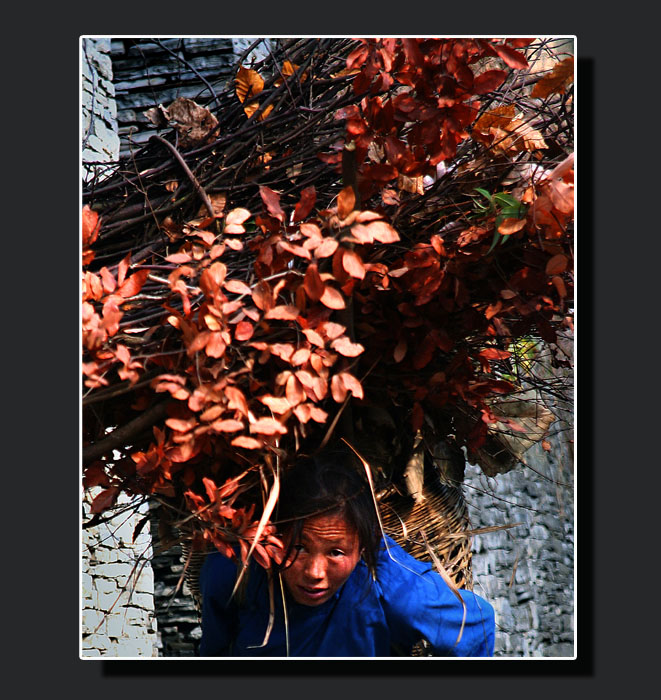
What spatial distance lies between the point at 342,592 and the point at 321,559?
7 cm

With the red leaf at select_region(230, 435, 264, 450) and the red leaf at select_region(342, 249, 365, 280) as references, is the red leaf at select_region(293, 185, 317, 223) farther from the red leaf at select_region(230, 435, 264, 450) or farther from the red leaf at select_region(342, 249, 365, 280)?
the red leaf at select_region(230, 435, 264, 450)

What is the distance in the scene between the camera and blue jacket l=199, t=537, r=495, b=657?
4.18 ft

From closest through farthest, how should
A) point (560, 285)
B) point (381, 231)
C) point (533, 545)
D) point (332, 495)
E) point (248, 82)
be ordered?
point (381, 231) < point (560, 285) < point (332, 495) < point (248, 82) < point (533, 545)

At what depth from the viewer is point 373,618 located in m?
1.28

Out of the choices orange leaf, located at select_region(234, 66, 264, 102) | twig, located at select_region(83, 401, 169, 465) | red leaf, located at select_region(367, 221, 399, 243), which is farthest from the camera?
orange leaf, located at select_region(234, 66, 264, 102)

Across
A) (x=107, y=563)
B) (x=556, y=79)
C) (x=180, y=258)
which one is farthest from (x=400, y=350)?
(x=107, y=563)

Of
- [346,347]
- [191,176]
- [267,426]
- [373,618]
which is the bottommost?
[373,618]

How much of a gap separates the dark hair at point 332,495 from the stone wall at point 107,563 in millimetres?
262

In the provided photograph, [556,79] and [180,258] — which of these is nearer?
[180,258]

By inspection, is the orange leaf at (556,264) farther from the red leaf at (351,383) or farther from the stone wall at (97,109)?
the stone wall at (97,109)

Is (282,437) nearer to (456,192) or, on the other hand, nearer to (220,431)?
(220,431)

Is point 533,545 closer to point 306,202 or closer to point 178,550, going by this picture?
point 178,550

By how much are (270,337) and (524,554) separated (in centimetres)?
71

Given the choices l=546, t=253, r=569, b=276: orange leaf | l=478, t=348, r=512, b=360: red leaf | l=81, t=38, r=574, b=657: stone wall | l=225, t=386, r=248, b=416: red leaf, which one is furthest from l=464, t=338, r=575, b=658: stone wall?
l=225, t=386, r=248, b=416: red leaf
